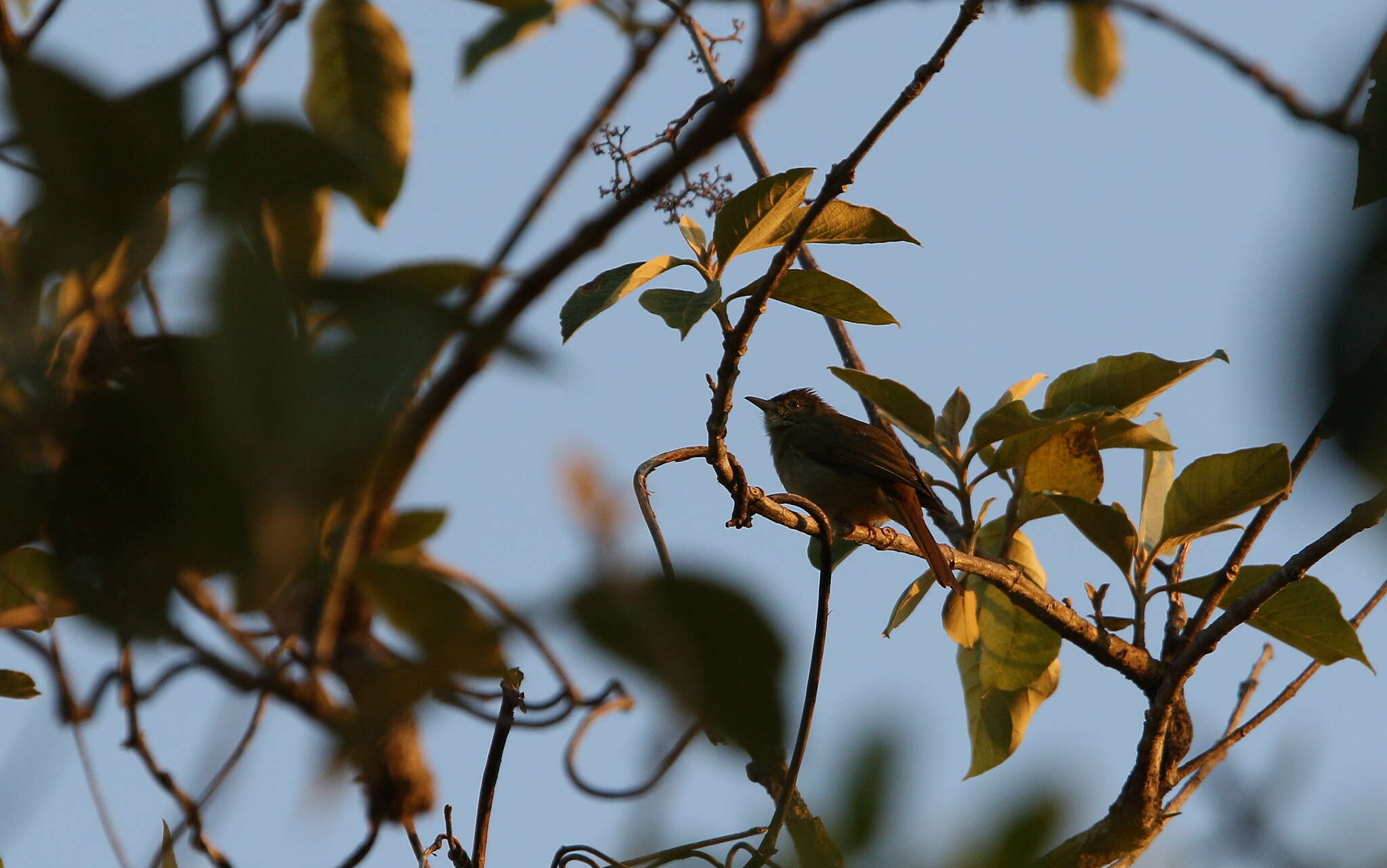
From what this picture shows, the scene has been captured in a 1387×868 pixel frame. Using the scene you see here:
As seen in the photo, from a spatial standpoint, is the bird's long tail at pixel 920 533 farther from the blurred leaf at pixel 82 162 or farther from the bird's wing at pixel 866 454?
the blurred leaf at pixel 82 162

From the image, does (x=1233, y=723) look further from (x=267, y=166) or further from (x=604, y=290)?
(x=267, y=166)

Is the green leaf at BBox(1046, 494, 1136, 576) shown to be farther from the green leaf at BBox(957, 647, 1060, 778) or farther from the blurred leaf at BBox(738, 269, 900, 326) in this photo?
the blurred leaf at BBox(738, 269, 900, 326)

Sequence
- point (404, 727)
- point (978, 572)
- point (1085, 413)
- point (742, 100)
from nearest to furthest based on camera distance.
Result: point (742, 100) < point (404, 727) < point (1085, 413) < point (978, 572)

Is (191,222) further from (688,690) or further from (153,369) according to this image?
(688,690)

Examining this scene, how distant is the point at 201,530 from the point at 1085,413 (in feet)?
9.17

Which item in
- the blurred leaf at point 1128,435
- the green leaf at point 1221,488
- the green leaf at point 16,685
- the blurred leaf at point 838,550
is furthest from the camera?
the blurred leaf at point 838,550

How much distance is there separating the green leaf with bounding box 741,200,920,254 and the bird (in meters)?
3.41

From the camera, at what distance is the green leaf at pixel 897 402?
3.67 meters

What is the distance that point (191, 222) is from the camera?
73 centimetres

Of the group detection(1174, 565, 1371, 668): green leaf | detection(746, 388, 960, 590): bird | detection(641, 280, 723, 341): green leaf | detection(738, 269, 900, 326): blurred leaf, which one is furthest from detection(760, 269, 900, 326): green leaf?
detection(746, 388, 960, 590): bird

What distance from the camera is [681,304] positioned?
2.58 metres

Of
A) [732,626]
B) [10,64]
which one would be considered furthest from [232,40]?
[732,626]

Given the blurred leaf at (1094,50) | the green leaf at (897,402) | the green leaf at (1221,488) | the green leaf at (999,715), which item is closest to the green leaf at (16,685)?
the blurred leaf at (1094,50)

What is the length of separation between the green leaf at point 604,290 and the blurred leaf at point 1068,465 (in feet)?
4.87
